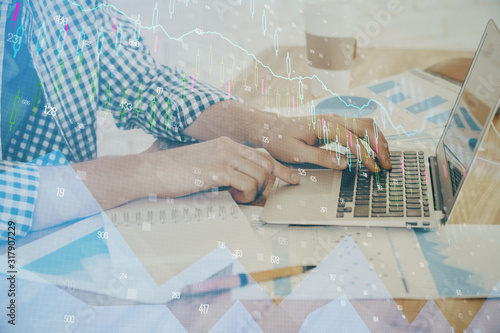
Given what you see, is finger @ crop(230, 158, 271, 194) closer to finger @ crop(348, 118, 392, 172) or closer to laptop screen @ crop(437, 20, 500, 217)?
finger @ crop(348, 118, 392, 172)

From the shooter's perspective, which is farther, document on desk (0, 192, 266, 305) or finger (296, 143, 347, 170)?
finger (296, 143, 347, 170)

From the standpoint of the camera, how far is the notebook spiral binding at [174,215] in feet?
2.20

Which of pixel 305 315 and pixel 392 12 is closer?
pixel 305 315

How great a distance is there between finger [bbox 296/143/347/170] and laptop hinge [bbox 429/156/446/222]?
167 mm

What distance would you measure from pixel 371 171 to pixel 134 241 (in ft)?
1.47

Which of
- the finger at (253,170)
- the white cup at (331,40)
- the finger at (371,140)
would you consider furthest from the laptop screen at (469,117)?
the finger at (253,170)


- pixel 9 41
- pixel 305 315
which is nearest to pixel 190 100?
pixel 9 41

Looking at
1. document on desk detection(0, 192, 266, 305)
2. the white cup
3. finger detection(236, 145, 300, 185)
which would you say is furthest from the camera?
the white cup

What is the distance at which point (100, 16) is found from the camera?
78 centimetres

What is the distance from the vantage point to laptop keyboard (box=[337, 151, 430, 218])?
2.34 ft

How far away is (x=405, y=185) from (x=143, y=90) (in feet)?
1.73

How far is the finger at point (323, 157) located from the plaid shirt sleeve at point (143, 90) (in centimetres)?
19

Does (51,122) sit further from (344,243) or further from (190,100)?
(344,243)

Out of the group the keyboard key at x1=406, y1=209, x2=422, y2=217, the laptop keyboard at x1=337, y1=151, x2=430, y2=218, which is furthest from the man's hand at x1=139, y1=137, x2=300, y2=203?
the keyboard key at x1=406, y1=209, x2=422, y2=217
